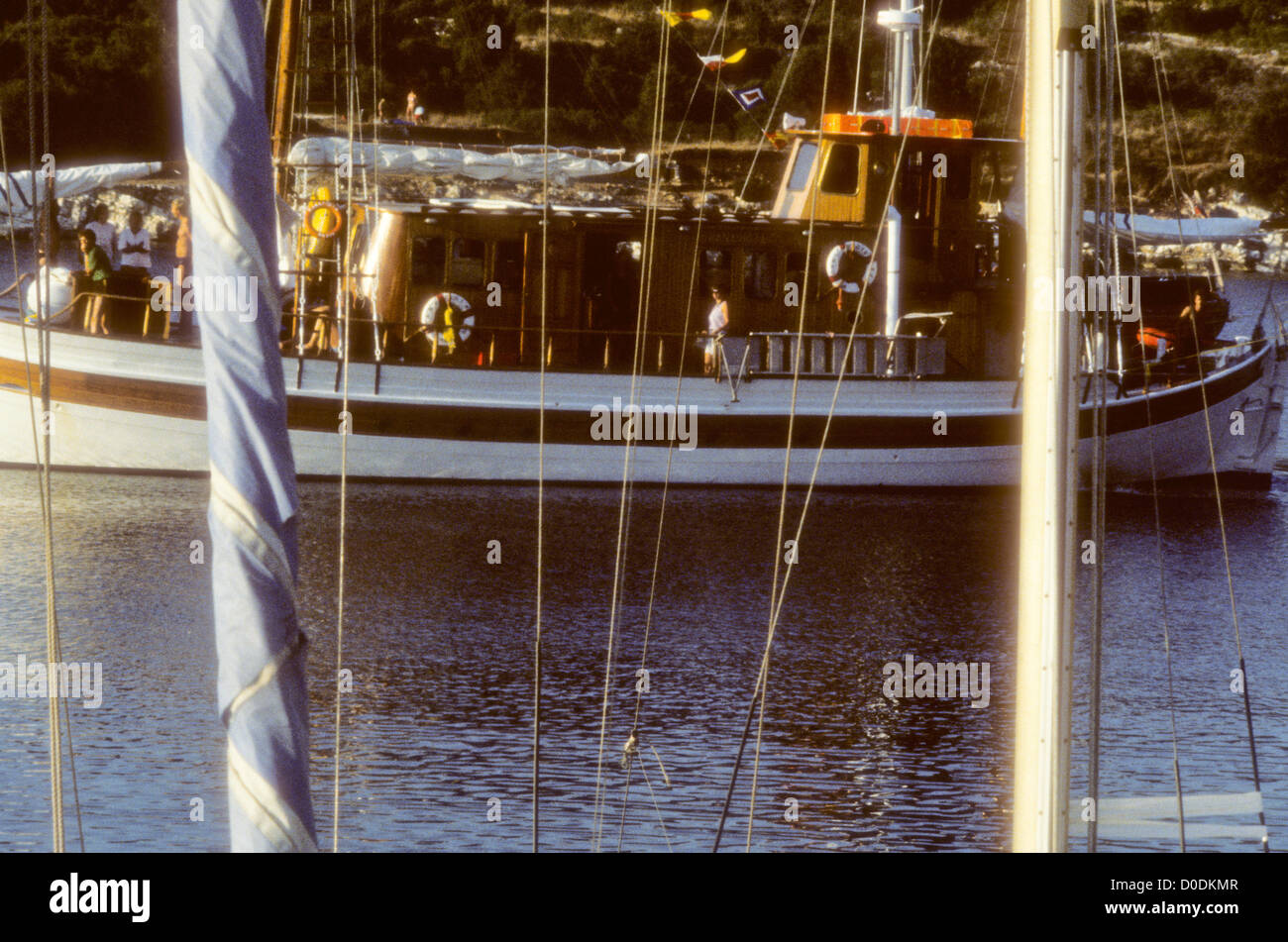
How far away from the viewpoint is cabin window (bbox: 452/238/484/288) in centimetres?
2122

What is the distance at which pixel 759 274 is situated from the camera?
71.0 feet

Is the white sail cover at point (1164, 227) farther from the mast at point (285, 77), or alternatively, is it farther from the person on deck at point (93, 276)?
the person on deck at point (93, 276)

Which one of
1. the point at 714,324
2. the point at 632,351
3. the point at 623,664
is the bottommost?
the point at 623,664

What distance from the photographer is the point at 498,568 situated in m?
16.4

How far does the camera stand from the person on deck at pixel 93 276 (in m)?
20.9

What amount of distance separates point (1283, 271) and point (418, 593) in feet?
278

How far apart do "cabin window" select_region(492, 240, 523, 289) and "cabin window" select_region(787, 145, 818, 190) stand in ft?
13.0

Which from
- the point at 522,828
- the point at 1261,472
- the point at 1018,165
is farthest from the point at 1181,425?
the point at 522,828

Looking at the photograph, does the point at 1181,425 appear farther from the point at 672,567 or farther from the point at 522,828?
the point at 522,828

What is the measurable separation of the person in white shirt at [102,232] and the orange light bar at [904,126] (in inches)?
Result: 346
